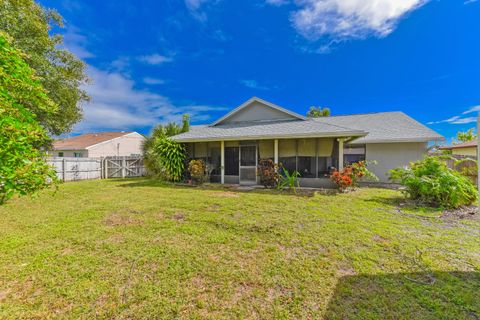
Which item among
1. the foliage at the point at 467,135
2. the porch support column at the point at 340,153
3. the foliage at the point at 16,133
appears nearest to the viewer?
the foliage at the point at 16,133

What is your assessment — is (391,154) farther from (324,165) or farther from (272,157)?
(272,157)

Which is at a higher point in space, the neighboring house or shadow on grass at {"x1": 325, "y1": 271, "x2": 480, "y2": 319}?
the neighboring house

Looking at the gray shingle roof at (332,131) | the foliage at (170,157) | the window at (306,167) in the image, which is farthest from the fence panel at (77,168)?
the window at (306,167)

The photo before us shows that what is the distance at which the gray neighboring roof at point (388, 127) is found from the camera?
10602mm

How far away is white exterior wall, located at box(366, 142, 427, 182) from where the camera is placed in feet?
35.4

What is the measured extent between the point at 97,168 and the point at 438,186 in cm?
1996

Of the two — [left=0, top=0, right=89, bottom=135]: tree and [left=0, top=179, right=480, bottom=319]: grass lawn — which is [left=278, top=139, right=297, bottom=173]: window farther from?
[left=0, top=0, right=89, bottom=135]: tree

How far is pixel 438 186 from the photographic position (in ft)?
20.3

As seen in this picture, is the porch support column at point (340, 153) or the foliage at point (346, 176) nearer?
the foliage at point (346, 176)

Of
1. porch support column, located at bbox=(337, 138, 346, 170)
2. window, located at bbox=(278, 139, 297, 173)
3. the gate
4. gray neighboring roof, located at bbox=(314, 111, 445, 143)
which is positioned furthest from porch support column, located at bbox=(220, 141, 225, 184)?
the gate

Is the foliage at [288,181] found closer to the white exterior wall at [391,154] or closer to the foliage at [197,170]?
the foliage at [197,170]

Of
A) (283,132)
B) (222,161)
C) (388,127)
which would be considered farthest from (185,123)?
(388,127)

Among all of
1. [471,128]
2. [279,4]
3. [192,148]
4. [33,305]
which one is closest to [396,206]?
[33,305]

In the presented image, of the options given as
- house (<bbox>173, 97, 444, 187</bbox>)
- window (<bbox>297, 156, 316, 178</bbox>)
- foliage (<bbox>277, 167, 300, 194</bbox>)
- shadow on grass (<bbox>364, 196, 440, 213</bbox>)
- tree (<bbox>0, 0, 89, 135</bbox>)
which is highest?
tree (<bbox>0, 0, 89, 135</bbox>)
